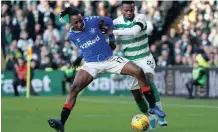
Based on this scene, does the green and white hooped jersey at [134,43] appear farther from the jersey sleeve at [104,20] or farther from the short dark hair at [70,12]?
the short dark hair at [70,12]

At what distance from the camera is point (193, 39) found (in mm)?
30016

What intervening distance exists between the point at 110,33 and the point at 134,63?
713 mm

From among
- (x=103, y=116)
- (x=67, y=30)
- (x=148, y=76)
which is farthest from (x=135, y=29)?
(x=67, y=30)

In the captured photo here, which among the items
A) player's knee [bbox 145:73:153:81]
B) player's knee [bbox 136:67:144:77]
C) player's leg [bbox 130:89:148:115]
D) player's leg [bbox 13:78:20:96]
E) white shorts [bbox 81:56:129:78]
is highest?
white shorts [bbox 81:56:129:78]

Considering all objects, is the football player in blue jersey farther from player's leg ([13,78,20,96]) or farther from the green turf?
player's leg ([13,78,20,96])

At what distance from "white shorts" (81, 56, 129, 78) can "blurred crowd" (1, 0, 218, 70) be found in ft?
48.5

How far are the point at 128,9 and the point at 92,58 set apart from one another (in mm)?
1198

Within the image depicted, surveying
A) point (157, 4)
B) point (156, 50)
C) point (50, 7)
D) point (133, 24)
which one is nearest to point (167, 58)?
point (156, 50)

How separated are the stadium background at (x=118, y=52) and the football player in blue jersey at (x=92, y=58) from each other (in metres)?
7.15

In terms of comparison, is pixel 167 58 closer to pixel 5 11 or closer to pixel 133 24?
pixel 5 11

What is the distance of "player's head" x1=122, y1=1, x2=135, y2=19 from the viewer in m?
14.6

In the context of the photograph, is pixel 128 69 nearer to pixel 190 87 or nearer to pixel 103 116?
pixel 103 116

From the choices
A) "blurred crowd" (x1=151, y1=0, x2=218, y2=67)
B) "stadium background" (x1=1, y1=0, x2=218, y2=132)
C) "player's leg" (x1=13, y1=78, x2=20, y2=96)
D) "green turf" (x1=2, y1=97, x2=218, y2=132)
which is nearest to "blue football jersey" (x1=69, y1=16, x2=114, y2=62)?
"green turf" (x1=2, y1=97, x2=218, y2=132)

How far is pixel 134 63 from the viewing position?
1464 centimetres
